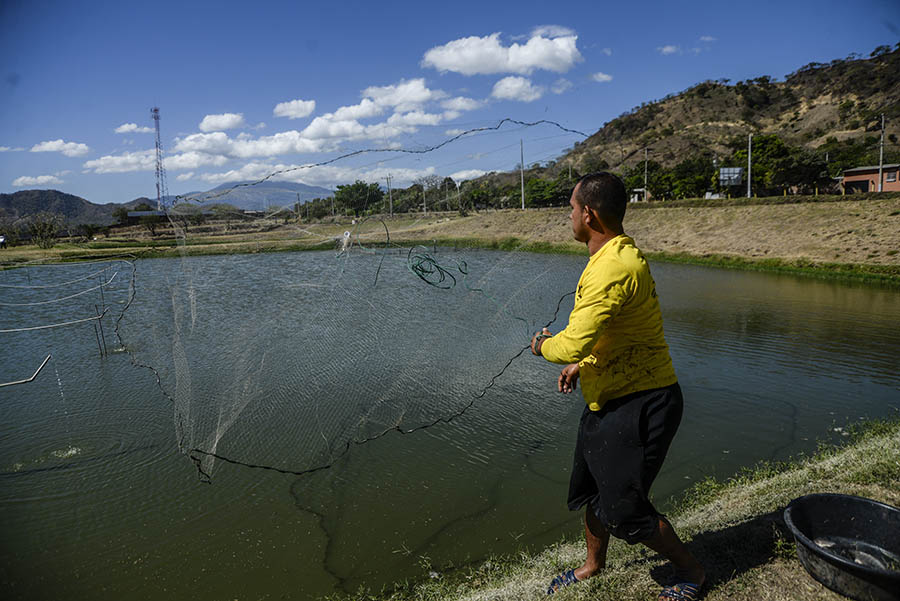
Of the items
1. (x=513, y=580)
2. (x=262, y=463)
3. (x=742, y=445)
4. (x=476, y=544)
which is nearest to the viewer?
(x=513, y=580)

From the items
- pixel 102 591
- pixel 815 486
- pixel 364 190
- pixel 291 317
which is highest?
pixel 364 190

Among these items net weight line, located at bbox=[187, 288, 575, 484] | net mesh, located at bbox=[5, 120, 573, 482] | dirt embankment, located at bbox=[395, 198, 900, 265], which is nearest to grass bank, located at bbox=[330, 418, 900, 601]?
net weight line, located at bbox=[187, 288, 575, 484]

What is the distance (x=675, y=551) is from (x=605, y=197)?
1.84 meters

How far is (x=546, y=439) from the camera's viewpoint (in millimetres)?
6086

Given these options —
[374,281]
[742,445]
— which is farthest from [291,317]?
[742,445]

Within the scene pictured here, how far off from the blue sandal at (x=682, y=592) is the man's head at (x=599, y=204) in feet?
6.13

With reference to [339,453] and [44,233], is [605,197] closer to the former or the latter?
[339,453]

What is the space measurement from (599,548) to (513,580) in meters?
0.87

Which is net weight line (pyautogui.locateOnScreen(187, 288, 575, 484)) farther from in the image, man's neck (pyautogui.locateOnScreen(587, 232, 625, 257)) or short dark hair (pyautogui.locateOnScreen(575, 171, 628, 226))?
short dark hair (pyautogui.locateOnScreen(575, 171, 628, 226))

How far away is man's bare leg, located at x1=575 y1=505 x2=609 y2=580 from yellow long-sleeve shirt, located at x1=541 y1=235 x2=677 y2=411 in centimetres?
77

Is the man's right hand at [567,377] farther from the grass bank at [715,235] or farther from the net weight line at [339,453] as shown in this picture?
the grass bank at [715,235]

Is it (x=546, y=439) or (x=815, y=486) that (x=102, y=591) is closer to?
(x=546, y=439)

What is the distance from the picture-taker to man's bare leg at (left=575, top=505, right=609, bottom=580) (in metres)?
2.97

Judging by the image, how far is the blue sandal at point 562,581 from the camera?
121 inches
